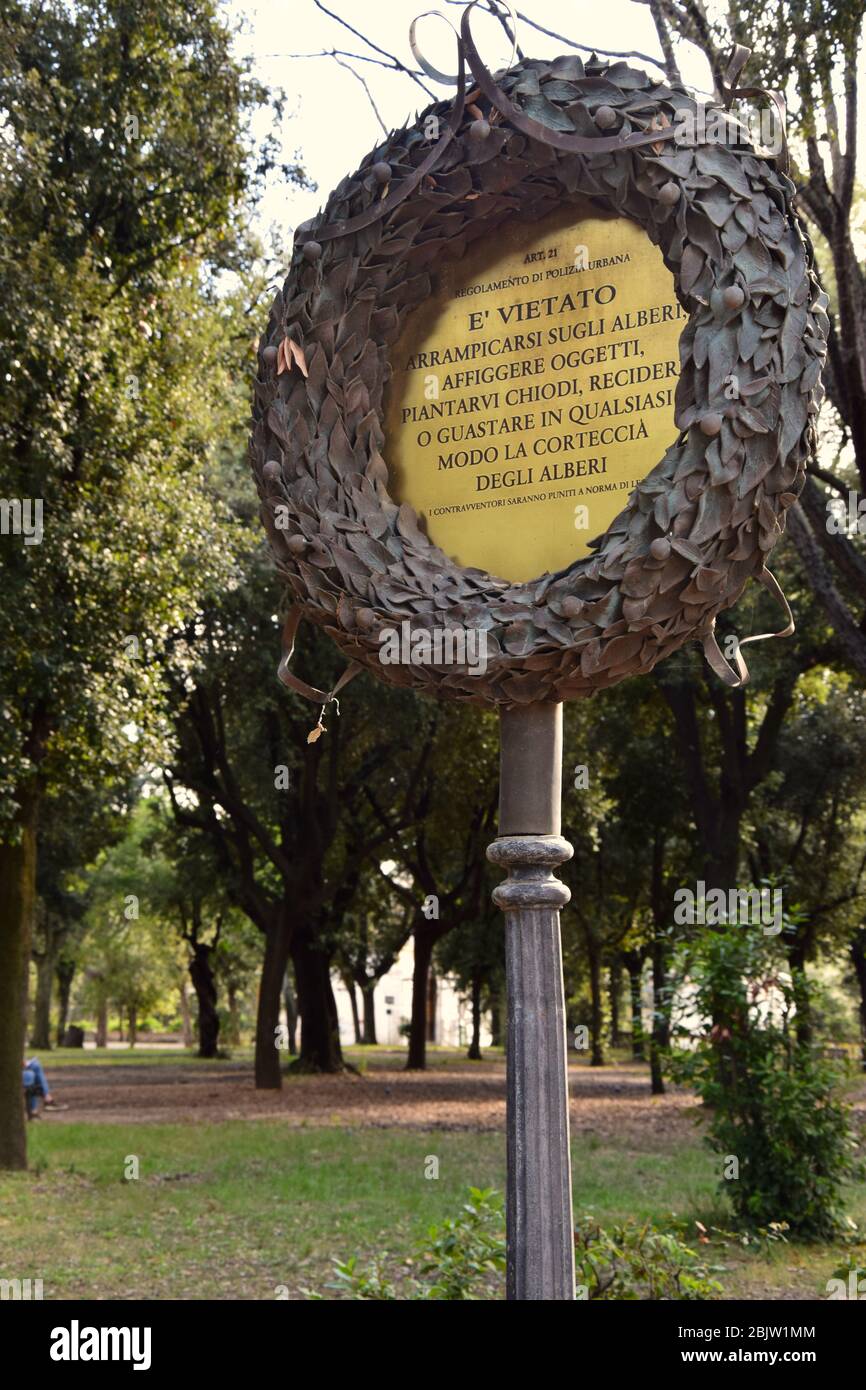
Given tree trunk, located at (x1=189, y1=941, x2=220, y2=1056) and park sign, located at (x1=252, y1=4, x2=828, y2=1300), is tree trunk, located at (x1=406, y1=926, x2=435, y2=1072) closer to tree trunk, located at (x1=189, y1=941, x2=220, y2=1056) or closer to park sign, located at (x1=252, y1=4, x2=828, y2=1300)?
tree trunk, located at (x1=189, y1=941, x2=220, y2=1056)

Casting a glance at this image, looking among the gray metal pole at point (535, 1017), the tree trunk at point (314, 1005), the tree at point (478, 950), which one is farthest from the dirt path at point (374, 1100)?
the gray metal pole at point (535, 1017)

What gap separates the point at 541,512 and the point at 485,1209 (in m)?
3.86

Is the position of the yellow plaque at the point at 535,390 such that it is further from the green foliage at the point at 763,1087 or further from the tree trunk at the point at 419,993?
the tree trunk at the point at 419,993

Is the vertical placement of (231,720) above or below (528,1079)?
above

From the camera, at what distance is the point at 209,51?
43.3 feet

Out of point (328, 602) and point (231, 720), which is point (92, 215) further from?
point (231, 720)

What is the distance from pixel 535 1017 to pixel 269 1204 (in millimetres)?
9069

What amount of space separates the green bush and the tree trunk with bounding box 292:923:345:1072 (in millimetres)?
22318

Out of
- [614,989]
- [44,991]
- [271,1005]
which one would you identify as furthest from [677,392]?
[44,991]

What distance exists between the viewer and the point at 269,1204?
12.0 m

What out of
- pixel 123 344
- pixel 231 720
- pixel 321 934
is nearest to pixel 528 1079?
pixel 123 344

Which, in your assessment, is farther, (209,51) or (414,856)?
(414,856)

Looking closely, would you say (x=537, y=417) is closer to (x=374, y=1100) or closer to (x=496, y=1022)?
(x=374, y=1100)

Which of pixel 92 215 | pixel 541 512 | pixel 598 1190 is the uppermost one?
pixel 92 215
